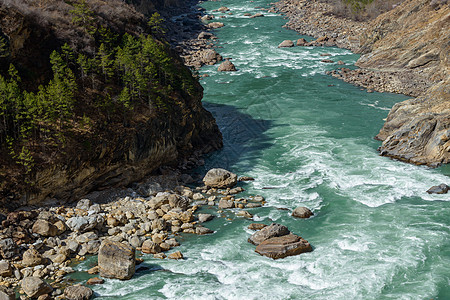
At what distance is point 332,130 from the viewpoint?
52.0 metres

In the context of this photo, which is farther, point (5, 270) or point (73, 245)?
point (73, 245)

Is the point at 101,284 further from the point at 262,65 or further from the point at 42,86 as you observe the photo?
the point at 262,65

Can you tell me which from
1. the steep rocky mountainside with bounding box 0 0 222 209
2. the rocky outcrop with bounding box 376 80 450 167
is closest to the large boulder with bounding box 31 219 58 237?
the steep rocky mountainside with bounding box 0 0 222 209

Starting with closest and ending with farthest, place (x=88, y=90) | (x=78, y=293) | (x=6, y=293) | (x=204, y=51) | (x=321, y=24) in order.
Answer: (x=6, y=293), (x=78, y=293), (x=88, y=90), (x=204, y=51), (x=321, y=24)

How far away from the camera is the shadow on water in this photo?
149 feet

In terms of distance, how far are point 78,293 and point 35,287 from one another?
6.98 ft

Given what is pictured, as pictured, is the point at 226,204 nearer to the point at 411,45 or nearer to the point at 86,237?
the point at 86,237

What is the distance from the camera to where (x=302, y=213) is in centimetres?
3450

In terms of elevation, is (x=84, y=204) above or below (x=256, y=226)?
above


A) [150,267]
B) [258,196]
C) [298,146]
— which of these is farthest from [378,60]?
[150,267]

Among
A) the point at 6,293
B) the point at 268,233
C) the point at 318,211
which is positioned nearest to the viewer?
the point at 6,293

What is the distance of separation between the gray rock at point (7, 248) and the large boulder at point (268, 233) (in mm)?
13910

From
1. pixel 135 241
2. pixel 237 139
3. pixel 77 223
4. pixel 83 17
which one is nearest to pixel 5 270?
pixel 77 223

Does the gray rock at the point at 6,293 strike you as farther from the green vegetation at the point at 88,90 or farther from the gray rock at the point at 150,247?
the green vegetation at the point at 88,90
